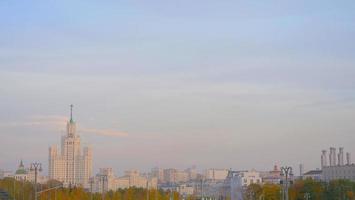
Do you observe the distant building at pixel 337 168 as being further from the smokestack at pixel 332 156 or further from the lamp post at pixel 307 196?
the lamp post at pixel 307 196

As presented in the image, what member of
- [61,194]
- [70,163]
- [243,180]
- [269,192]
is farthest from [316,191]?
[70,163]

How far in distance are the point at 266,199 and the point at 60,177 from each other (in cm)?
11488

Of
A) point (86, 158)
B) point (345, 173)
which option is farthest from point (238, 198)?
point (86, 158)

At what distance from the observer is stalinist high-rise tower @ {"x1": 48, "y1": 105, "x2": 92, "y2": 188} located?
177m

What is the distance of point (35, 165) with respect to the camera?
43.7 meters

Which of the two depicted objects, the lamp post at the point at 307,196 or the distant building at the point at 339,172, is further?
the distant building at the point at 339,172

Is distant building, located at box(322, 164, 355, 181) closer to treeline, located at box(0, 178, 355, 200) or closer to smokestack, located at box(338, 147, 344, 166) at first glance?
smokestack, located at box(338, 147, 344, 166)

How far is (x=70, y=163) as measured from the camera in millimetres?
180125

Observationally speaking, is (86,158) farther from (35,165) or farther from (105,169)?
(35,165)

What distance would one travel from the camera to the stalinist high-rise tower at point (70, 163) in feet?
581

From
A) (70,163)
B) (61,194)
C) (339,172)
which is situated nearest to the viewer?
(61,194)

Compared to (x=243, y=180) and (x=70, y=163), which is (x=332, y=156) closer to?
(x=243, y=180)

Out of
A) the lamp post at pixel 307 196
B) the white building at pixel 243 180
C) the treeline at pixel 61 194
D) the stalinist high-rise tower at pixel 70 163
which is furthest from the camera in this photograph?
the stalinist high-rise tower at pixel 70 163

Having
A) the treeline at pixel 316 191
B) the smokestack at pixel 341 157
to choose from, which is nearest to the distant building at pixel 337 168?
the smokestack at pixel 341 157
